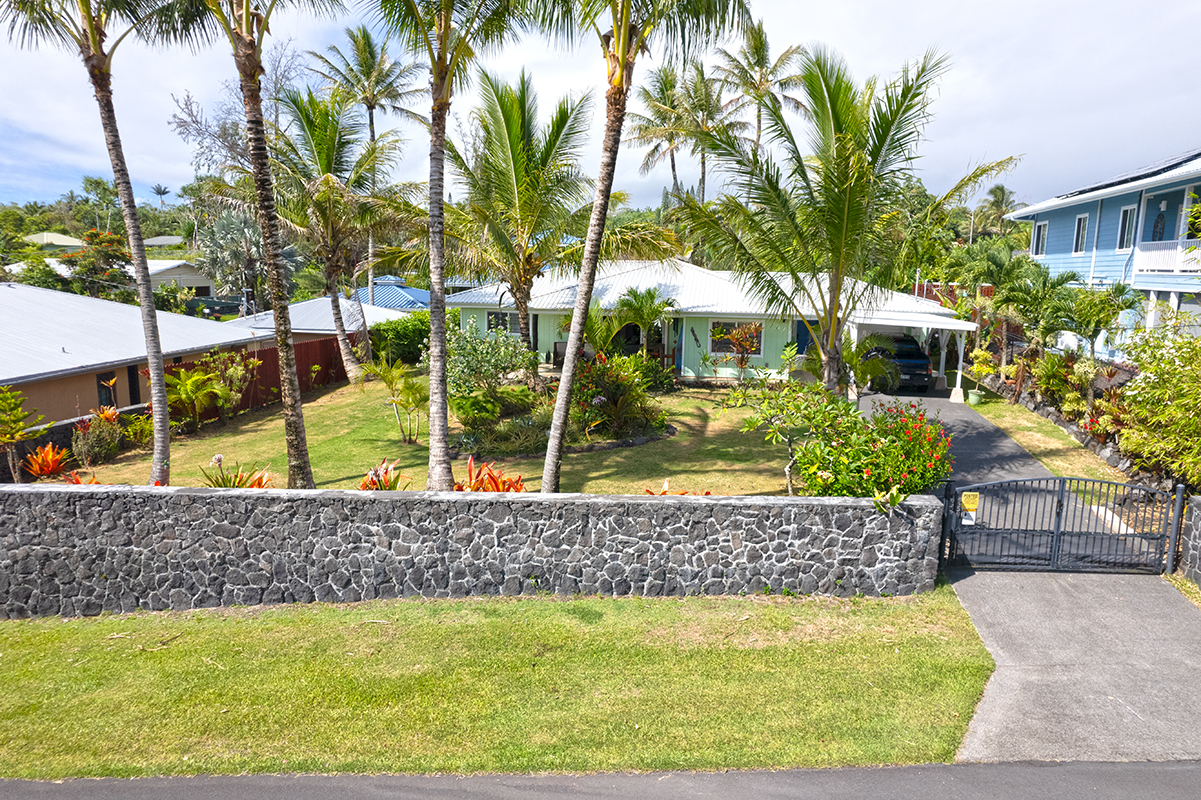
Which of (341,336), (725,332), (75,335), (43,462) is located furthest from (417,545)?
(341,336)

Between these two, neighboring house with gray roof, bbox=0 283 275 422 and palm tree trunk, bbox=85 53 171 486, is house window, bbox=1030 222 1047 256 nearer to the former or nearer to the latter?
neighboring house with gray roof, bbox=0 283 275 422

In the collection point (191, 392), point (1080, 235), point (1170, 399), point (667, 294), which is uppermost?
point (1080, 235)

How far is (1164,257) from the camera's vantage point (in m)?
18.8

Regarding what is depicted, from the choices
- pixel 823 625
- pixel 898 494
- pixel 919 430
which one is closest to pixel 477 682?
pixel 823 625

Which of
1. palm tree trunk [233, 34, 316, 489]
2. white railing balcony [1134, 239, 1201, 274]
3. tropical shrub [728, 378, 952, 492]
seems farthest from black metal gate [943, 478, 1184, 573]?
white railing balcony [1134, 239, 1201, 274]

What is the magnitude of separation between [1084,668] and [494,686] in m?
5.55

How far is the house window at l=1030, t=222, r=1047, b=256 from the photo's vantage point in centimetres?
2658

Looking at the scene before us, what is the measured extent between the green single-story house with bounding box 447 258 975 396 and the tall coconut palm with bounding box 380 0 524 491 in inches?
421

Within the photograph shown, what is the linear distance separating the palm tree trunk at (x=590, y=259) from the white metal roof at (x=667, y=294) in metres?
11.4

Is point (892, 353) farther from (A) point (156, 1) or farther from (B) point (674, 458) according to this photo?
(A) point (156, 1)

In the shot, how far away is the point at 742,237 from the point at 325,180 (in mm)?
12638

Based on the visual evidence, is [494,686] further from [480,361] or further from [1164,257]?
[1164,257]

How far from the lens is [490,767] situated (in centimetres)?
563

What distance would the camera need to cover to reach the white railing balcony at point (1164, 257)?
1757cm
